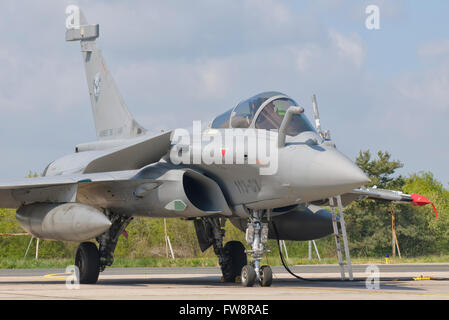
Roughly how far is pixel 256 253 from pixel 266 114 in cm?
207

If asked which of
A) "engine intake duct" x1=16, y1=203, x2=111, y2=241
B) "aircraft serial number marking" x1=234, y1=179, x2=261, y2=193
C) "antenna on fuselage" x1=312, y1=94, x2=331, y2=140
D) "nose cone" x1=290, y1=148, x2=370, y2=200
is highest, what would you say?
"antenna on fuselage" x1=312, y1=94, x2=331, y2=140

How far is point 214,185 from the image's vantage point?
10961 millimetres

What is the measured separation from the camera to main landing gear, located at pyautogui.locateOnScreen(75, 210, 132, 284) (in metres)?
12.1

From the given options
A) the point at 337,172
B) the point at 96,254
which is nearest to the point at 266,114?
the point at 337,172

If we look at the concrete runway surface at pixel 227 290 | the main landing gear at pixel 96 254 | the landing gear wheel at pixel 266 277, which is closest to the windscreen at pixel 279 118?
the landing gear wheel at pixel 266 277

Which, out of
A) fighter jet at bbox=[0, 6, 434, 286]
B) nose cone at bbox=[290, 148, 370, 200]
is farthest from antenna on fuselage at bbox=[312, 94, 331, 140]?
nose cone at bbox=[290, 148, 370, 200]

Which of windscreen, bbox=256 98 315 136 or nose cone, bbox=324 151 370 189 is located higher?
windscreen, bbox=256 98 315 136

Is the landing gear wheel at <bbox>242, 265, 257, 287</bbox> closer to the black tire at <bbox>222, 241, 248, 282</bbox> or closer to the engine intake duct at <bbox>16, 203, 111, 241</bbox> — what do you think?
the engine intake duct at <bbox>16, 203, 111, 241</bbox>

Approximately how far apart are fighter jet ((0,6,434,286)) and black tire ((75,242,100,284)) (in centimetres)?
2

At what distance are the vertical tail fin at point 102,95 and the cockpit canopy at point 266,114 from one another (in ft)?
13.6
